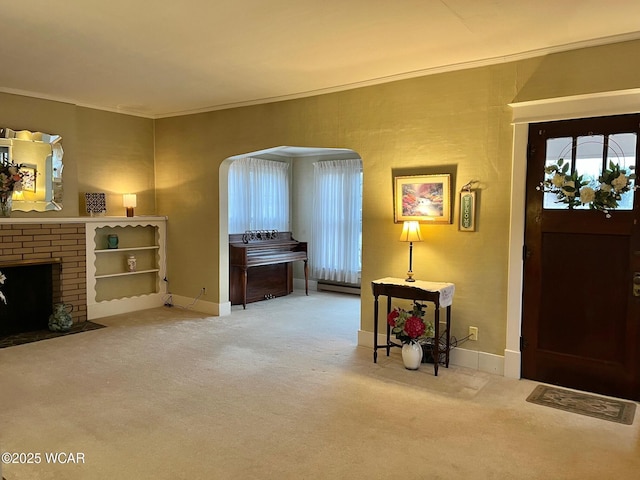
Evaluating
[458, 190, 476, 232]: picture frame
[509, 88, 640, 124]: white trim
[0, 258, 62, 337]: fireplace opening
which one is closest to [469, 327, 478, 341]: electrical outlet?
[458, 190, 476, 232]: picture frame

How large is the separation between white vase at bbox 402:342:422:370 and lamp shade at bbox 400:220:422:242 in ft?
2.96

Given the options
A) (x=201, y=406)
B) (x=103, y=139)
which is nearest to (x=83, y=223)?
(x=103, y=139)

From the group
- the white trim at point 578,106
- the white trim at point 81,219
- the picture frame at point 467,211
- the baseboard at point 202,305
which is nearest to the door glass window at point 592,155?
the white trim at point 578,106

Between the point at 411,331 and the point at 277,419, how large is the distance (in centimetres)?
142

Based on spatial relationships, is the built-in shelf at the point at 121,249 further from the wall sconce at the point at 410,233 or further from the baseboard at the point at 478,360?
the baseboard at the point at 478,360

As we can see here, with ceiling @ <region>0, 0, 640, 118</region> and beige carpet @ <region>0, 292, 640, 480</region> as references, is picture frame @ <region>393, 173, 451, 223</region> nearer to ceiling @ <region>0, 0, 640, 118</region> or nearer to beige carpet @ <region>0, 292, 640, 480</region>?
ceiling @ <region>0, 0, 640, 118</region>

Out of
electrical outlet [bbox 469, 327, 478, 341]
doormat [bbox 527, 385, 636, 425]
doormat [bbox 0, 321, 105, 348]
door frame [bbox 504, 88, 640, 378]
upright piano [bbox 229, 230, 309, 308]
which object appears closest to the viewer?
doormat [bbox 527, 385, 636, 425]

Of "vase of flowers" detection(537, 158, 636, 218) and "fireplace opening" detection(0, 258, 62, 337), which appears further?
"fireplace opening" detection(0, 258, 62, 337)

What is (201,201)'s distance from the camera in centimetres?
625

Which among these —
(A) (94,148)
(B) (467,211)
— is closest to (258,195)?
(A) (94,148)

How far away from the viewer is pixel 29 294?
5512 mm

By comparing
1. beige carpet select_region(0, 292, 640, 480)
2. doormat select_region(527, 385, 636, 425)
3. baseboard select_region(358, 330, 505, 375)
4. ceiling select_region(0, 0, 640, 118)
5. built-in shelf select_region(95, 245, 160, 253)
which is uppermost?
ceiling select_region(0, 0, 640, 118)

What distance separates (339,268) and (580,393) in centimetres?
472

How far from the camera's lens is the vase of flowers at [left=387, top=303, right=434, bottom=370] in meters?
4.03
